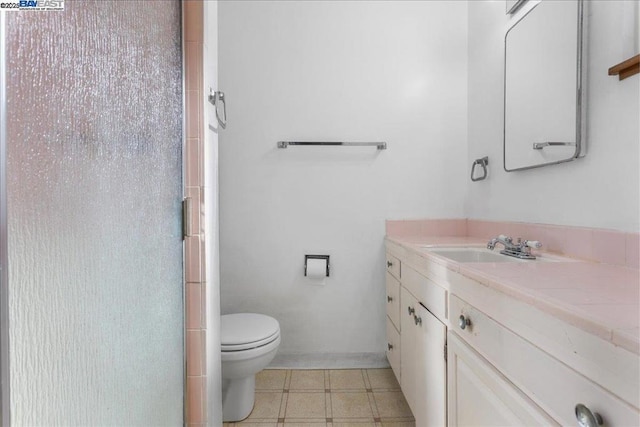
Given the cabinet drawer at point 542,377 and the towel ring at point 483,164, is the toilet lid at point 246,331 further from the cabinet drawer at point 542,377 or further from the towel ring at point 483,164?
the towel ring at point 483,164

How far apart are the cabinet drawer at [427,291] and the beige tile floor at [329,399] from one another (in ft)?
2.13

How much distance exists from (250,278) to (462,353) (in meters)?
1.33

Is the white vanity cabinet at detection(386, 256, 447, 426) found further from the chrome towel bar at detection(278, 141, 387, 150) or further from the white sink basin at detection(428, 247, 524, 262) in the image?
the chrome towel bar at detection(278, 141, 387, 150)

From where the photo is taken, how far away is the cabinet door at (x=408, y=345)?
1.28 meters

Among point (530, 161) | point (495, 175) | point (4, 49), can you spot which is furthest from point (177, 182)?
point (495, 175)

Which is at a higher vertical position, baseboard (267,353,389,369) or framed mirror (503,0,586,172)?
framed mirror (503,0,586,172)

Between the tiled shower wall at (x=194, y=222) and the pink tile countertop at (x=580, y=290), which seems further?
the tiled shower wall at (x=194, y=222)

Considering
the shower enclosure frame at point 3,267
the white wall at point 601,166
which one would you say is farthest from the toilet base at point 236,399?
the white wall at point 601,166

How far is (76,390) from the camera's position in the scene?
0.54 meters

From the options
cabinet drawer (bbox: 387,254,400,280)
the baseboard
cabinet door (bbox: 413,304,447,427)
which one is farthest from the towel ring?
the baseboard

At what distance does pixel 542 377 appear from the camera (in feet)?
1.89

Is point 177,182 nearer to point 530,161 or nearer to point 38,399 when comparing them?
point 38,399

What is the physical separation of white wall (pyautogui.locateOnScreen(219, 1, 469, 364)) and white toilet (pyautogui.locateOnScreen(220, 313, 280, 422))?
0.42 metres

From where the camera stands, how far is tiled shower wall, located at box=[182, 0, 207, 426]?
979mm
